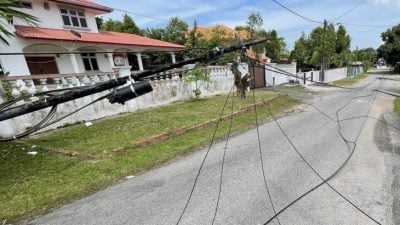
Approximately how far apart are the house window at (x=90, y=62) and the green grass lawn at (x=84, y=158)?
30.1 ft

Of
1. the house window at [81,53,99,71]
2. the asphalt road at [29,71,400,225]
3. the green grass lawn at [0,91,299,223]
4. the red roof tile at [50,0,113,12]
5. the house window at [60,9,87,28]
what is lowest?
the asphalt road at [29,71,400,225]

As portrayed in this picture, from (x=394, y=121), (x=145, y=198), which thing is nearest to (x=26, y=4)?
(x=145, y=198)

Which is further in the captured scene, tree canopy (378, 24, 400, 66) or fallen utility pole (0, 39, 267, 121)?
tree canopy (378, 24, 400, 66)

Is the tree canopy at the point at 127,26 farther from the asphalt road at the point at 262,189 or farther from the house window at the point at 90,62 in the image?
the asphalt road at the point at 262,189

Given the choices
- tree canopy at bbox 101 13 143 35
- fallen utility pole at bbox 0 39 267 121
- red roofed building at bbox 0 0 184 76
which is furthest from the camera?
tree canopy at bbox 101 13 143 35

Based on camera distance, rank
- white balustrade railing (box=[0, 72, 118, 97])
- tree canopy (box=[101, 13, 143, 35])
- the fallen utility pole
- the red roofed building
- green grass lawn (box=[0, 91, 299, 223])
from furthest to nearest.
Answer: tree canopy (box=[101, 13, 143, 35]), the red roofed building, white balustrade railing (box=[0, 72, 118, 97]), green grass lawn (box=[0, 91, 299, 223]), the fallen utility pole

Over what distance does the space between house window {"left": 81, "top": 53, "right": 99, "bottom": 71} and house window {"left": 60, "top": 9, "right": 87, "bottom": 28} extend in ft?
7.71

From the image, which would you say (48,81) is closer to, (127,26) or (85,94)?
(85,94)

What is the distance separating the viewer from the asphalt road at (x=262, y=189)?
4105 millimetres

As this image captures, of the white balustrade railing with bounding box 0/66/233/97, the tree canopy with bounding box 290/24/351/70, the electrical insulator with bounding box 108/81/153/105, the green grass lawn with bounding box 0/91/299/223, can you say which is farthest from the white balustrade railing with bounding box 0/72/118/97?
the tree canopy with bounding box 290/24/351/70

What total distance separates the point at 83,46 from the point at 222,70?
31.6ft

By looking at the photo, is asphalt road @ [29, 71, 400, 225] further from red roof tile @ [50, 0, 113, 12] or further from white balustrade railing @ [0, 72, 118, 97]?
red roof tile @ [50, 0, 113, 12]

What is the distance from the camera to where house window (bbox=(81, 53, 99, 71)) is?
1844 cm

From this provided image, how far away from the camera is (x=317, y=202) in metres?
4.40
